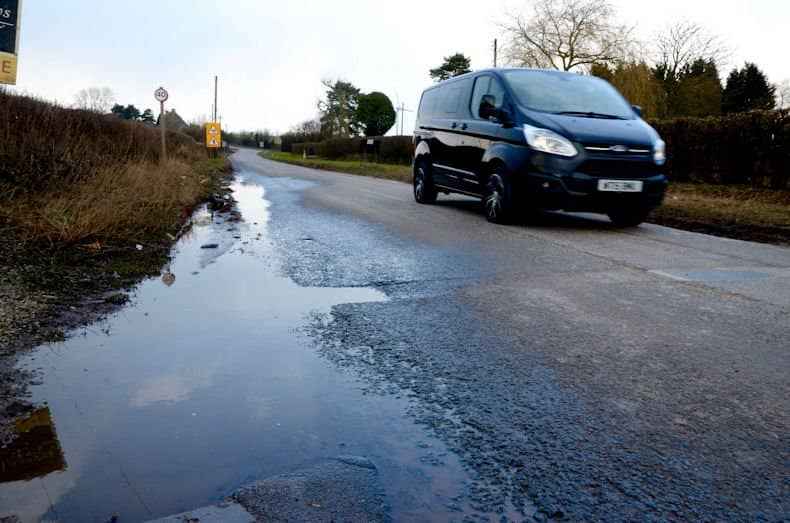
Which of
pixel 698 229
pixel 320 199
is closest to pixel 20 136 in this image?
pixel 320 199

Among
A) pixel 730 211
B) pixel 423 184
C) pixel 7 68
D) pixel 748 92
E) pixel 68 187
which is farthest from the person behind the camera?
pixel 748 92

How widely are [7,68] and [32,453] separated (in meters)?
6.26

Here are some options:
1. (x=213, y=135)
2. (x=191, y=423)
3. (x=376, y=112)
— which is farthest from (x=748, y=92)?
(x=191, y=423)

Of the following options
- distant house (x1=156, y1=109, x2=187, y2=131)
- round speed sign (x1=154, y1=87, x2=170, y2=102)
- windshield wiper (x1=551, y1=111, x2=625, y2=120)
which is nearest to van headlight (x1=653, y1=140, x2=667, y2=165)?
windshield wiper (x1=551, y1=111, x2=625, y2=120)

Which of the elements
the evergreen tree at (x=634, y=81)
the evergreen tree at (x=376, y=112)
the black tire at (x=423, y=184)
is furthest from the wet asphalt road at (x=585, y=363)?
the evergreen tree at (x=376, y=112)

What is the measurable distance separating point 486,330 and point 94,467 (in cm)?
233

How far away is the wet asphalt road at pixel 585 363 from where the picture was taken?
222 centimetres

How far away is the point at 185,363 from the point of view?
355cm

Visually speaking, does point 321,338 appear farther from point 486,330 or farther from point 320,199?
point 320,199

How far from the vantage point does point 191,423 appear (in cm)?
276

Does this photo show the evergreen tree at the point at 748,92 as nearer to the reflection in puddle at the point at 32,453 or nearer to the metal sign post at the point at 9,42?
the metal sign post at the point at 9,42

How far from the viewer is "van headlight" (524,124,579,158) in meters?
8.18

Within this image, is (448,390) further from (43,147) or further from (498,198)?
(43,147)

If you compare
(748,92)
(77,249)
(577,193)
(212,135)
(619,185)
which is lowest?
(77,249)
